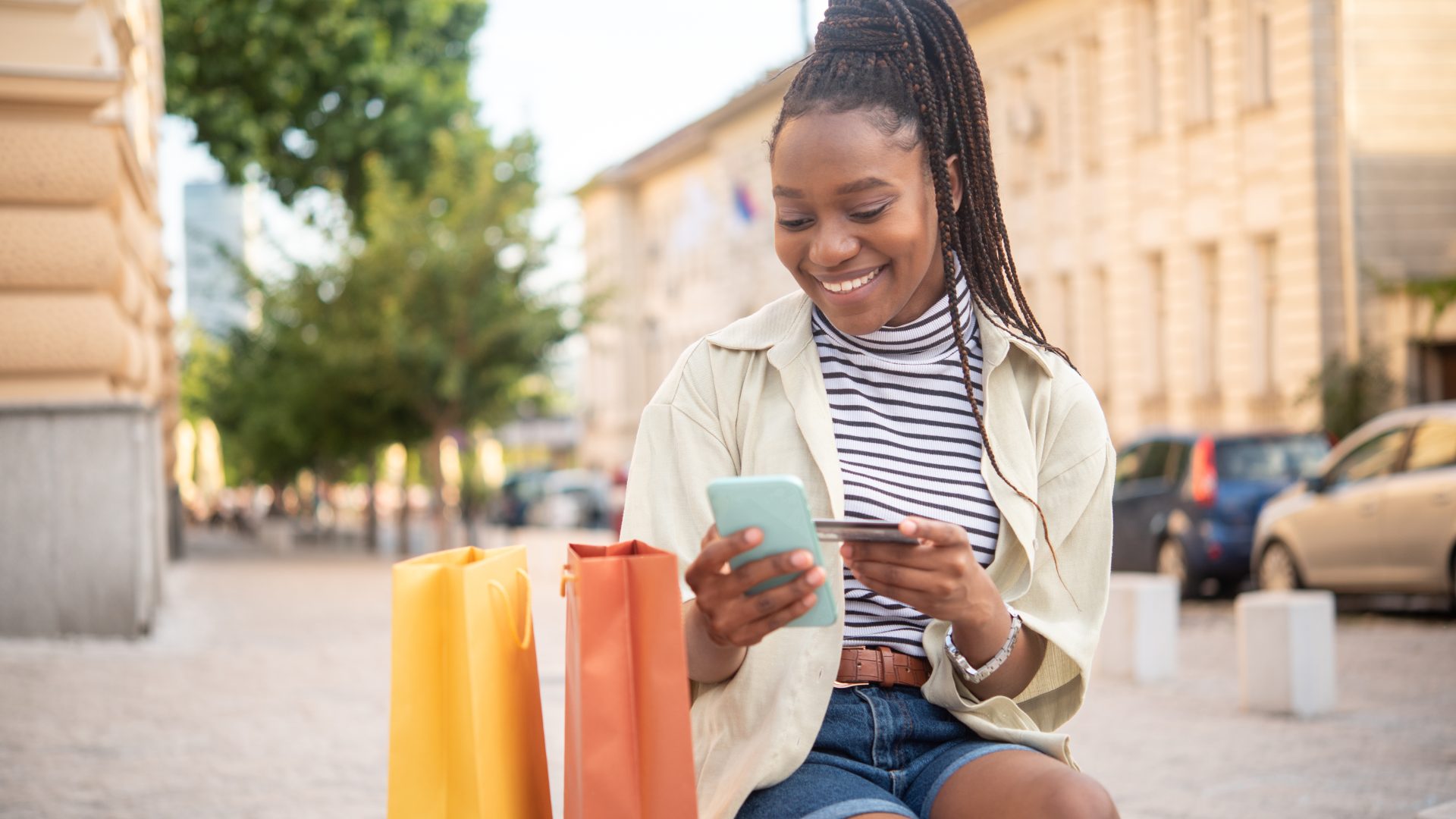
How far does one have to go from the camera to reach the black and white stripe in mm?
3008

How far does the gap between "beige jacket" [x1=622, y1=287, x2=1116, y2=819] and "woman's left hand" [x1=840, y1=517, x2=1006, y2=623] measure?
26 cm

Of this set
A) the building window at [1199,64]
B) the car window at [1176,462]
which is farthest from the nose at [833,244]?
the building window at [1199,64]

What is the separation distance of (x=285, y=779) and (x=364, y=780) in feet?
1.11

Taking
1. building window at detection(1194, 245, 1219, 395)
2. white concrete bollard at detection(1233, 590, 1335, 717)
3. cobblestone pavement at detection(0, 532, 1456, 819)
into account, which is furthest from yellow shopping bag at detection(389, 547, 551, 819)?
building window at detection(1194, 245, 1219, 395)

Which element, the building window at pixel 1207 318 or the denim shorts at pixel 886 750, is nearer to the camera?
the denim shorts at pixel 886 750

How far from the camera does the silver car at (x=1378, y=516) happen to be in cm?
1349

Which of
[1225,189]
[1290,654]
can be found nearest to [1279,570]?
[1290,654]

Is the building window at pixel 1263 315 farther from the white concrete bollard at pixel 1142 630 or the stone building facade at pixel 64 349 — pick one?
the stone building facade at pixel 64 349

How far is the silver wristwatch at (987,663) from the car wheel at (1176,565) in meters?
14.7

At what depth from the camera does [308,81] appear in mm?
27016

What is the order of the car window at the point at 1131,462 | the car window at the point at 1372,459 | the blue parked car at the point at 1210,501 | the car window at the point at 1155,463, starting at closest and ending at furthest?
the car window at the point at 1372,459 < the blue parked car at the point at 1210,501 < the car window at the point at 1155,463 < the car window at the point at 1131,462

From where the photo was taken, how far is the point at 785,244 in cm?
302

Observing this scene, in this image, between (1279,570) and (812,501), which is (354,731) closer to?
(812,501)

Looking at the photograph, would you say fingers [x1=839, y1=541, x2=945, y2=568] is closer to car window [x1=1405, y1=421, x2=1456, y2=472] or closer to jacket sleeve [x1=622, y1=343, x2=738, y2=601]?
jacket sleeve [x1=622, y1=343, x2=738, y2=601]
